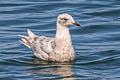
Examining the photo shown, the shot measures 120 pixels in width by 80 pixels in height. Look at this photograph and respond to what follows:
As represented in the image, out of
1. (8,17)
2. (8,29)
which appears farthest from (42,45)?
(8,17)

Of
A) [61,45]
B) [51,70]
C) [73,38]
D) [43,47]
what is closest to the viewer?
[51,70]

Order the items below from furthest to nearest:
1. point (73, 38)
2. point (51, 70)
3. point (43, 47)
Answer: point (73, 38)
point (43, 47)
point (51, 70)

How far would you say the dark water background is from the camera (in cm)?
1469

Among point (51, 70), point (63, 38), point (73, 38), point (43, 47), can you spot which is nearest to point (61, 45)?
point (63, 38)

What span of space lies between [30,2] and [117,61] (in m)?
9.08

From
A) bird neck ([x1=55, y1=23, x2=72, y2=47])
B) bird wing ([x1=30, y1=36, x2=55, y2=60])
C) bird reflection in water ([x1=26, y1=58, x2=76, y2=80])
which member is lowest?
bird reflection in water ([x1=26, y1=58, x2=76, y2=80])

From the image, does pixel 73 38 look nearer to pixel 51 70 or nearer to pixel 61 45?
pixel 61 45

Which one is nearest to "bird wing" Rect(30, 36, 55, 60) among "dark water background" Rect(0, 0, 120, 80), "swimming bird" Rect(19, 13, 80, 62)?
"swimming bird" Rect(19, 13, 80, 62)

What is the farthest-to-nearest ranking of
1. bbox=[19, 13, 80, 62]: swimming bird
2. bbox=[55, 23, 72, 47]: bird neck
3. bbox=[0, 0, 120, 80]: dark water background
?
bbox=[55, 23, 72, 47]: bird neck
bbox=[19, 13, 80, 62]: swimming bird
bbox=[0, 0, 120, 80]: dark water background

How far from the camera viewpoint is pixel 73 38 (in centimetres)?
1859

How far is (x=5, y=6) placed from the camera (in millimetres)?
23266

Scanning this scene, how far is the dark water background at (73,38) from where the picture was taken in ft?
48.2

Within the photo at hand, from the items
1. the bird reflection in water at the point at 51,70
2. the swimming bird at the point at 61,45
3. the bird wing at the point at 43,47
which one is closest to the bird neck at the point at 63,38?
the swimming bird at the point at 61,45

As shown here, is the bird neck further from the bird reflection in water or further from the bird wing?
the bird reflection in water
